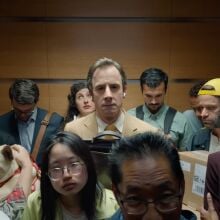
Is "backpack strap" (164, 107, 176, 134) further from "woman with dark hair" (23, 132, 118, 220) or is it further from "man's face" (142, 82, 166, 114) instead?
"woman with dark hair" (23, 132, 118, 220)

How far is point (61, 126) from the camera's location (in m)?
2.81

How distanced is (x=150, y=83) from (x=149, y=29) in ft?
4.37

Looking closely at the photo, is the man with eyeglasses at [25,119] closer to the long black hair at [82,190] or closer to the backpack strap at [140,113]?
the backpack strap at [140,113]

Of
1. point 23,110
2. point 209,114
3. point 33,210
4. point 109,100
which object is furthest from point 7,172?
point 209,114

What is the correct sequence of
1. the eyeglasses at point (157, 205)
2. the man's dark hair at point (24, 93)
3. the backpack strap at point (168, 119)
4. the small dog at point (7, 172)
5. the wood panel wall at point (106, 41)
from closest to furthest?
1. the eyeglasses at point (157, 205)
2. the small dog at point (7, 172)
3. the man's dark hair at point (24, 93)
4. the backpack strap at point (168, 119)
5. the wood panel wall at point (106, 41)

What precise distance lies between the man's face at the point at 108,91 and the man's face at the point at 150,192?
2.85 feet

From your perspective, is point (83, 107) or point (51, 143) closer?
point (51, 143)

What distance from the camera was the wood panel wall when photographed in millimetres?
3854

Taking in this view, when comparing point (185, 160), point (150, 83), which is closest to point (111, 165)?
point (185, 160)

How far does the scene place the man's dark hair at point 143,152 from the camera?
0.83 metres

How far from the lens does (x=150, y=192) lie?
772 mm

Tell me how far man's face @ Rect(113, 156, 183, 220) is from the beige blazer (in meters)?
0.83

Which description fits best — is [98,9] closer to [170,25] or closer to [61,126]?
[170,25]

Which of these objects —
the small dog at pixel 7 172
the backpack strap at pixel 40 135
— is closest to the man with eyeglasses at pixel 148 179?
the small dog at pixel 7 172
